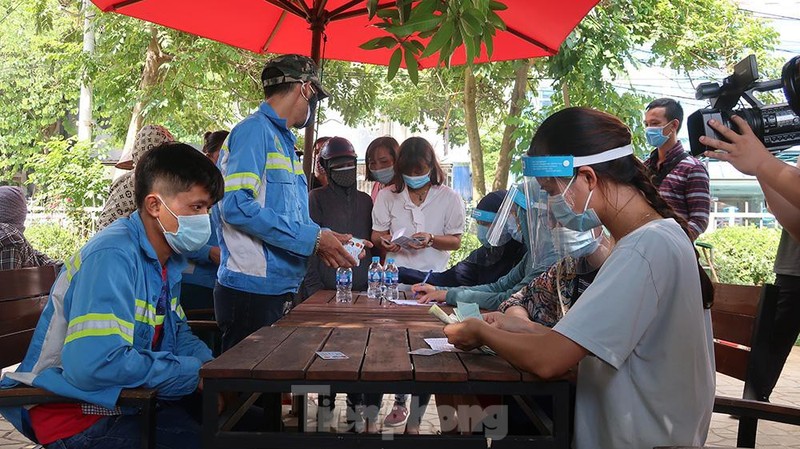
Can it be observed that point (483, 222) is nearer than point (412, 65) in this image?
No

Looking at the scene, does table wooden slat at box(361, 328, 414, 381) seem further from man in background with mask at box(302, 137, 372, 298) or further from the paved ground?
man in background with mask at box(302, 137, 372, 298)

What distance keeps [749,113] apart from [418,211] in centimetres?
252

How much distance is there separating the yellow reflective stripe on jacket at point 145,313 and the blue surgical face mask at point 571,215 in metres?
1.24

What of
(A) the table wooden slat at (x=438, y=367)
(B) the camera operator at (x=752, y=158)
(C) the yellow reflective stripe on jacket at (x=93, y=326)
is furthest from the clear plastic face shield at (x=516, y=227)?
(C) the yellow reflective stripe on jacket at (x=93, y=326)

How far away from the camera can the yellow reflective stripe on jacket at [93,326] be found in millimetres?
1961

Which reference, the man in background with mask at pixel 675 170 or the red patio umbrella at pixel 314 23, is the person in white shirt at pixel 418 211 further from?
the man in background with mask at pixel 675 170

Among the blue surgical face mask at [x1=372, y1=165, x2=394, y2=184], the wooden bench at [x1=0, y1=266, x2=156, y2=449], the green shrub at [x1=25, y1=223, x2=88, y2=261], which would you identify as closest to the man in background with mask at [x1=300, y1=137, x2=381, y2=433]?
the blue surgical face mask at [x1=372, y1=165, x2=394, y2=184]

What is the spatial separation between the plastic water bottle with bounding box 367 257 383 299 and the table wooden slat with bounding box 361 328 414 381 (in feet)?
4.21

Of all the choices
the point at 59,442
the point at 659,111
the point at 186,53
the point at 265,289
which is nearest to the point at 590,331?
the point at 59,442

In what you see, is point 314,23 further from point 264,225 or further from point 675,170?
point 675,170

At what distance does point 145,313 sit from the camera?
221 cm

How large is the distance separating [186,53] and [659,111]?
7.03m

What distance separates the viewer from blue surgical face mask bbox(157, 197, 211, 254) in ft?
7.58

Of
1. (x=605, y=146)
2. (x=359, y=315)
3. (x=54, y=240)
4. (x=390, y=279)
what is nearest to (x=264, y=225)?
(x=359, y=315)
